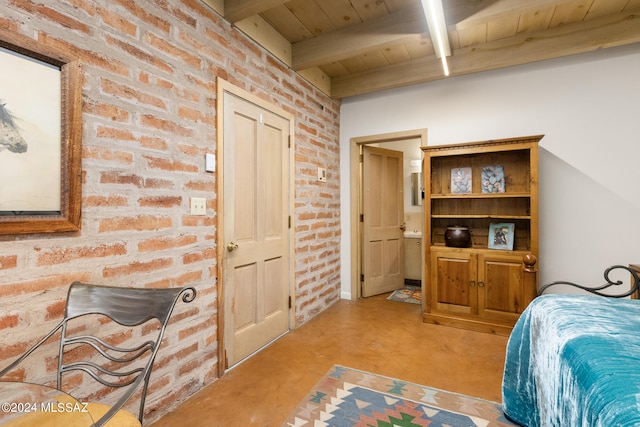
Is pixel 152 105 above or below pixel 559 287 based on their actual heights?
above

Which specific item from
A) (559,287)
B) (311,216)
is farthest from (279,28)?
(559,287)

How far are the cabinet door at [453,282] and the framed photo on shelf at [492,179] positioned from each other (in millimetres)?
734

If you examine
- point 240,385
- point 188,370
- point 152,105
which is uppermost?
point 152,105

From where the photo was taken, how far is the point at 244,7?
2.04 metres

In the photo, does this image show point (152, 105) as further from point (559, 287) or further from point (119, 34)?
point (559, 287)

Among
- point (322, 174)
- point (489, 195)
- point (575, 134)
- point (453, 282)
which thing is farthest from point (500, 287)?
point (322, 174)

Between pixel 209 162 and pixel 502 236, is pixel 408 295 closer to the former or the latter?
pixel 502 236

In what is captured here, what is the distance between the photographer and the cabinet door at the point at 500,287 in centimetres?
278

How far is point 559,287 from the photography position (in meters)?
2.90

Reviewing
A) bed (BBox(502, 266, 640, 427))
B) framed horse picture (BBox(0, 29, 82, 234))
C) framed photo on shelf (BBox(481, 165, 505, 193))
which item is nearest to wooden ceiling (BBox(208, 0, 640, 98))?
framed photo on shelf (BBox(481, 165, 505, 193))

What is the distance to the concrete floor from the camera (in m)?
1.78

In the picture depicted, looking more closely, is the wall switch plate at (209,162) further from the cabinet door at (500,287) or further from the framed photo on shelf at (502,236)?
the framed photo on shelf at (502,236)

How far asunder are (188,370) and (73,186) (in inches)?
50.1

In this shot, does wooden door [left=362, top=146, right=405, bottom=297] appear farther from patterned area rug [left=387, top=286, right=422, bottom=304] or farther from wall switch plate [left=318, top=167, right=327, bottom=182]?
wall switch plate [left=318, top=167, right=327, bottom=182]
